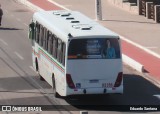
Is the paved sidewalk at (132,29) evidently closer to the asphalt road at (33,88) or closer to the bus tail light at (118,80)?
the asphalt road at (33,88)

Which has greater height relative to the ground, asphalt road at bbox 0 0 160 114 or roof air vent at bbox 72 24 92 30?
roof air vent at bbox 72 24 92 30

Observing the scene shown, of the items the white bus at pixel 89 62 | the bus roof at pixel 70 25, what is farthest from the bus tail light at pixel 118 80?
the bus roof at pixel 70 25

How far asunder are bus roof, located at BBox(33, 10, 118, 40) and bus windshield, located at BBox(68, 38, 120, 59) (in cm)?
21

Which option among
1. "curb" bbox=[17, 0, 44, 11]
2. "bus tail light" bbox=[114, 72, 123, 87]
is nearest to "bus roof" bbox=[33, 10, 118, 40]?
"bus tail light" bbox=[114, 72, 123, 87]

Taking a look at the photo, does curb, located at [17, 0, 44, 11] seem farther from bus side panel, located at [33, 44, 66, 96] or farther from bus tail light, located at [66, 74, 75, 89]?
bus tail light, located at [66, 74, 75, 89]

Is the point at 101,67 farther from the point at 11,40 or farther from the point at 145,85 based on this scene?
the point at 11,40

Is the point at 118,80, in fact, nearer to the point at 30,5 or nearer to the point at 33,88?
the point at 33,88

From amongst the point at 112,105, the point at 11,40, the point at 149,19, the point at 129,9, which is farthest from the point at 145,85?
the point at 129,9

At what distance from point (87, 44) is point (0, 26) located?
21.4m

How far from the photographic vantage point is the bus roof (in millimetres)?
22781

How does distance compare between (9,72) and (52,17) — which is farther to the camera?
(9,72)

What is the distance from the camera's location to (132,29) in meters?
40.4

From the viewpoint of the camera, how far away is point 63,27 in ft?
79.7

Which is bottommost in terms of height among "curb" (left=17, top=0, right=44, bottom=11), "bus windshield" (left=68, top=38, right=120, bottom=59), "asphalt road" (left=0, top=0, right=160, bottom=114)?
"curb" (left=17, top=0, right=44, bottom=11)
